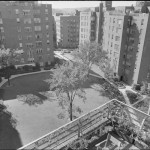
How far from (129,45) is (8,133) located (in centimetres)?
3924

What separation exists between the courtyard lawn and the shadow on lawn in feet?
0.47

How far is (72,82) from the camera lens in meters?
26.0

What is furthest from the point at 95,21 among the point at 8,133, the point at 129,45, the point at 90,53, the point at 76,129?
the point at 76,129

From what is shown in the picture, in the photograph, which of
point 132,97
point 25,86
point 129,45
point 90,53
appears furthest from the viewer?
point 129,45

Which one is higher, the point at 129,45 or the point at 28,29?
the point at 28,29

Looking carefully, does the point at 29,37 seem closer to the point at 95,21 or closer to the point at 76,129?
the point at 95,21

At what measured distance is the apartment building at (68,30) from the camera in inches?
3558

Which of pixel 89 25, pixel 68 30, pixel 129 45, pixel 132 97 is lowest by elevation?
pixel 132 97

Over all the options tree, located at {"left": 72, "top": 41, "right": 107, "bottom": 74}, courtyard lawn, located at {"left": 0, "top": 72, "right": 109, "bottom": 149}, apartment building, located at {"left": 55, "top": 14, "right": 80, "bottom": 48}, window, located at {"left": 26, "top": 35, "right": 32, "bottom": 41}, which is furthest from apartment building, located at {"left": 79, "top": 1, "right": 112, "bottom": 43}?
courtyard lawn, located at {"left": 0, "top": 72, "right": 109, "bottom": 149}

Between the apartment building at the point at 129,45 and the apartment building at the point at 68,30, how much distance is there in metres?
43.7

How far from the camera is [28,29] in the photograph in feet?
172

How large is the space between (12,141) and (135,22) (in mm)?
41195

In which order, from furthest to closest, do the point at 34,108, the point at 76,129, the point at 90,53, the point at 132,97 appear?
the point at 90,53 < the point at 132,97 < the point at 34,108 < the point at 76,129

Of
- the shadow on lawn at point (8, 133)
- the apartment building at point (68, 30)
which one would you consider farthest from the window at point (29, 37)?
the apartment building at point (68, 30)
